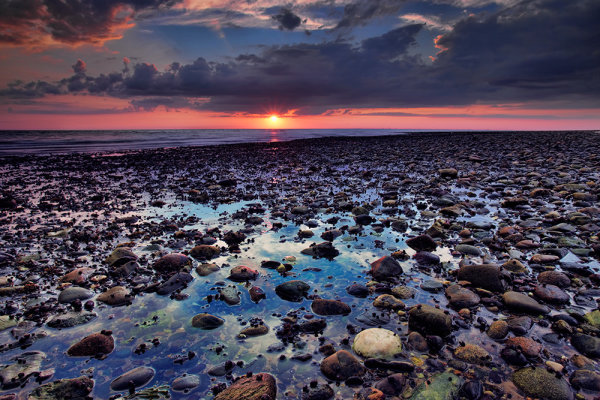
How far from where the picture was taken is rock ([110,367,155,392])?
3.77 meters

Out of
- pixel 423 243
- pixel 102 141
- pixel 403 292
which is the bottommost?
pixel 403 292

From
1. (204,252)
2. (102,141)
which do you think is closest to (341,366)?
(204,252)

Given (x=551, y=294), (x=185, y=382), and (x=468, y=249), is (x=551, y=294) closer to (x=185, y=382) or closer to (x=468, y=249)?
(x=468, y=249)

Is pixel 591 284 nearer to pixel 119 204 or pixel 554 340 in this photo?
pixel 554 340

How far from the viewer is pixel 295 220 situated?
10531 millimetres

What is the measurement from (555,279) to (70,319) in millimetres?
9379

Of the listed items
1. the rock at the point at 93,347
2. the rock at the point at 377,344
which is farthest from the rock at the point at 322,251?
the rock at the point at 93,347

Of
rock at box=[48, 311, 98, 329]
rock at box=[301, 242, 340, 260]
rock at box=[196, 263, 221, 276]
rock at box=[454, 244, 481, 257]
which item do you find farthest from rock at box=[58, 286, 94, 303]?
rock at box=[454, 244, 481, 257]

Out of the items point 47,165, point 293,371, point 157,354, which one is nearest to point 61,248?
point 157,354

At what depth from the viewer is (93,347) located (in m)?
4.45

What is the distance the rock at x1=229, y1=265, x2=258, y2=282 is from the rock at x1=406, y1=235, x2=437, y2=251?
14.5 ft

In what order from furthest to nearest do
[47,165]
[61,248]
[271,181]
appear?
[47,165], [271,181], [61,248]

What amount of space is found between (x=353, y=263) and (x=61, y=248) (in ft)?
26.9

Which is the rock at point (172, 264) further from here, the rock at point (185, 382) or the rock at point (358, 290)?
the rock at point (358, 290)
